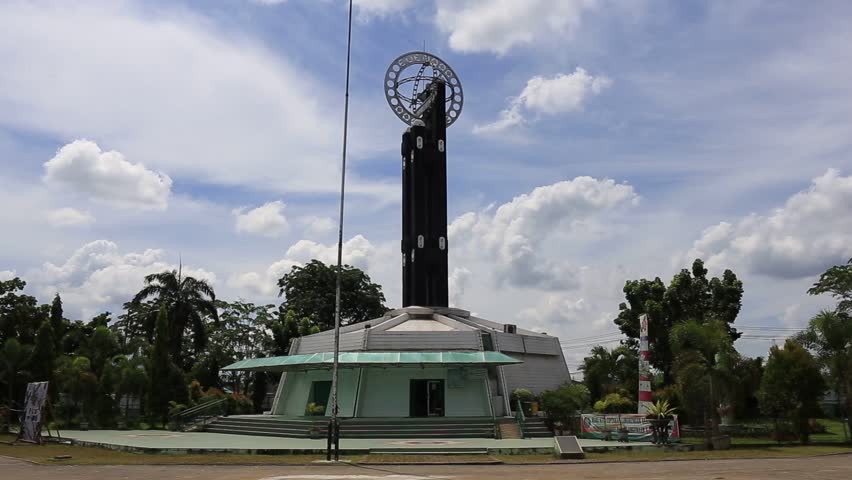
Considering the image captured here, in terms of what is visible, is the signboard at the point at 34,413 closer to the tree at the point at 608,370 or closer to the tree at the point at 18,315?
the tree at the point at 18,315

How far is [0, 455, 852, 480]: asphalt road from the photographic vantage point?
18.2 metres

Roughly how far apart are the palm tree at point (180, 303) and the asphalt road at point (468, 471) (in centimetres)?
3635

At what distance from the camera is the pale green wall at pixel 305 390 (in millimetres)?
38425

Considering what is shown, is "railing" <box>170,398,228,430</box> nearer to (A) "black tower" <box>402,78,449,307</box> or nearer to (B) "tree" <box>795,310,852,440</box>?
(A) "black tower" <box>402,78,449,307</box>

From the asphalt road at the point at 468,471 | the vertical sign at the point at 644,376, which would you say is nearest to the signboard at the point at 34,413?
the asphalt road at the point at 468,471

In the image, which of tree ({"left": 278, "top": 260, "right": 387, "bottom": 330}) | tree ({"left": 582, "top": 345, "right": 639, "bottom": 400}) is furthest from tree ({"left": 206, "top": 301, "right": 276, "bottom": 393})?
tree ({"left": 582, "top": 345, "right": 639, "bottom": 400})

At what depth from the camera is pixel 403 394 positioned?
38.0 m

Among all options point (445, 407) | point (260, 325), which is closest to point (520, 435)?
point (445, 407)

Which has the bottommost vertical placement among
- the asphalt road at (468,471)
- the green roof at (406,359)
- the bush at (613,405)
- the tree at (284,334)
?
the asphalt road at (468,471)

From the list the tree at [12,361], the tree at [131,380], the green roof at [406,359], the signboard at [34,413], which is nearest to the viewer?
the signboard at [34,413]

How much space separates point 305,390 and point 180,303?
21.8 meters

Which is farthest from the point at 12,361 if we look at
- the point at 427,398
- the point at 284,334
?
the point at 427,398

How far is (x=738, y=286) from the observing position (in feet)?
173

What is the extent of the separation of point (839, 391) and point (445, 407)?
59.0 ft
